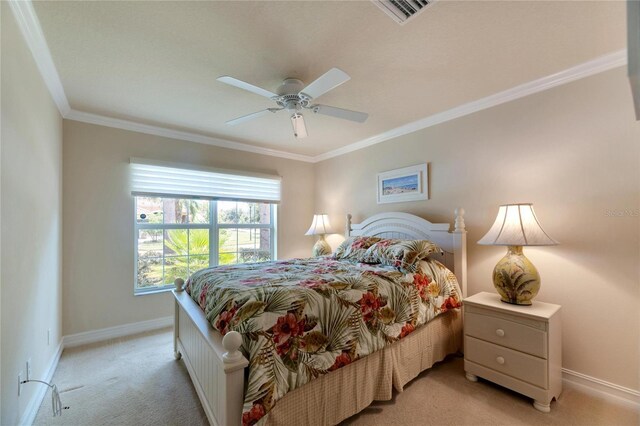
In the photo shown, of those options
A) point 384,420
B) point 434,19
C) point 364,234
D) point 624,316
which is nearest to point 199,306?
point 384,420

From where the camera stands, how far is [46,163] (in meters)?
2.22

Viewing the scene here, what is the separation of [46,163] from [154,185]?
115 cm

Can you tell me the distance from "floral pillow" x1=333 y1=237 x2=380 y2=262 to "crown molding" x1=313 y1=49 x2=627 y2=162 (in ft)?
4.50

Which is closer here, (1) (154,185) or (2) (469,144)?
(2) (469,144)

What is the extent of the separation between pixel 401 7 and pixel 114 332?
3.95 meters

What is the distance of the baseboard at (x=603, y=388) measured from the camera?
187cm

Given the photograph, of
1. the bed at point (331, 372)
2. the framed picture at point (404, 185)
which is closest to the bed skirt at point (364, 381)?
the bed at point (331, 372)

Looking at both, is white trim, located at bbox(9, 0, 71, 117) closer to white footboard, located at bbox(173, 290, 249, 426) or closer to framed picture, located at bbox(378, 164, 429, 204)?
white footboard, located at bbox(173, 290, 249, 426)

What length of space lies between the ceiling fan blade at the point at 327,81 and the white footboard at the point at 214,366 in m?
1.54

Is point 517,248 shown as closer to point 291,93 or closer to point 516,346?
point 516,346

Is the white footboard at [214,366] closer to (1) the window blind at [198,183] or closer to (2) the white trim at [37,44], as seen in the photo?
(1) the window blind at [198,183]

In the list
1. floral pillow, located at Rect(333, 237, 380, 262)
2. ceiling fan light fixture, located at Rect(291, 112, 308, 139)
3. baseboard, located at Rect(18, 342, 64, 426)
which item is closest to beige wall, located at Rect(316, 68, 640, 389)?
floral pillow, located at Rect(333, 237, 380, 262)

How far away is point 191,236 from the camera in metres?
3.69

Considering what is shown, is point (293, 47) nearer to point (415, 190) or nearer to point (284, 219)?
point (415, 190)
